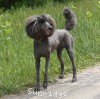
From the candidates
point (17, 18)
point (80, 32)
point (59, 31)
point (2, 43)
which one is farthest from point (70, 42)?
point (17, 18)

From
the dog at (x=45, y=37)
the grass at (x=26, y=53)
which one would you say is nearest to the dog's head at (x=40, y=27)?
the dog at (x=45, y=37)

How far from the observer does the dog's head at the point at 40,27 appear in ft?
20.9

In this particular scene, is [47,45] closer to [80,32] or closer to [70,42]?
[70,42]

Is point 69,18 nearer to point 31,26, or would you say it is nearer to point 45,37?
point 45,37

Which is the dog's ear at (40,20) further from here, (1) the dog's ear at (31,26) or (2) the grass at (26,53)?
(2) the grass at (26,53)

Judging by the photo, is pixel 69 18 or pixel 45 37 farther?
pixel 69 18

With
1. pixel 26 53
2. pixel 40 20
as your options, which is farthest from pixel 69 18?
pixel 26 53

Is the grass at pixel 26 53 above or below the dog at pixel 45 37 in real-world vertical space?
below

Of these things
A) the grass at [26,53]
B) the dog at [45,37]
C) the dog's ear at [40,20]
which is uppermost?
the dog's ear at [40,20]

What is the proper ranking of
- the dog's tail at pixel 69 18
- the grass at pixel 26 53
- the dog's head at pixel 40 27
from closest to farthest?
the dog's head at pixel 40 27, the grass at pixel 26 53, the dog's tail at pixel 69 18

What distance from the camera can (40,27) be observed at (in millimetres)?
6359

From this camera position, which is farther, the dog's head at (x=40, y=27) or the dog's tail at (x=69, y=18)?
the dog's tail at (x=69, y=18)

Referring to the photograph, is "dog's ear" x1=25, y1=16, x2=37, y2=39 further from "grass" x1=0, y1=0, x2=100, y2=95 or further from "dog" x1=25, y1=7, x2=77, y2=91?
"grass" x1=0, y1=0, x2=100, y2=95

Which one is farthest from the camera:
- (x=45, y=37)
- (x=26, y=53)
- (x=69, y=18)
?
(x=26, y=53)
